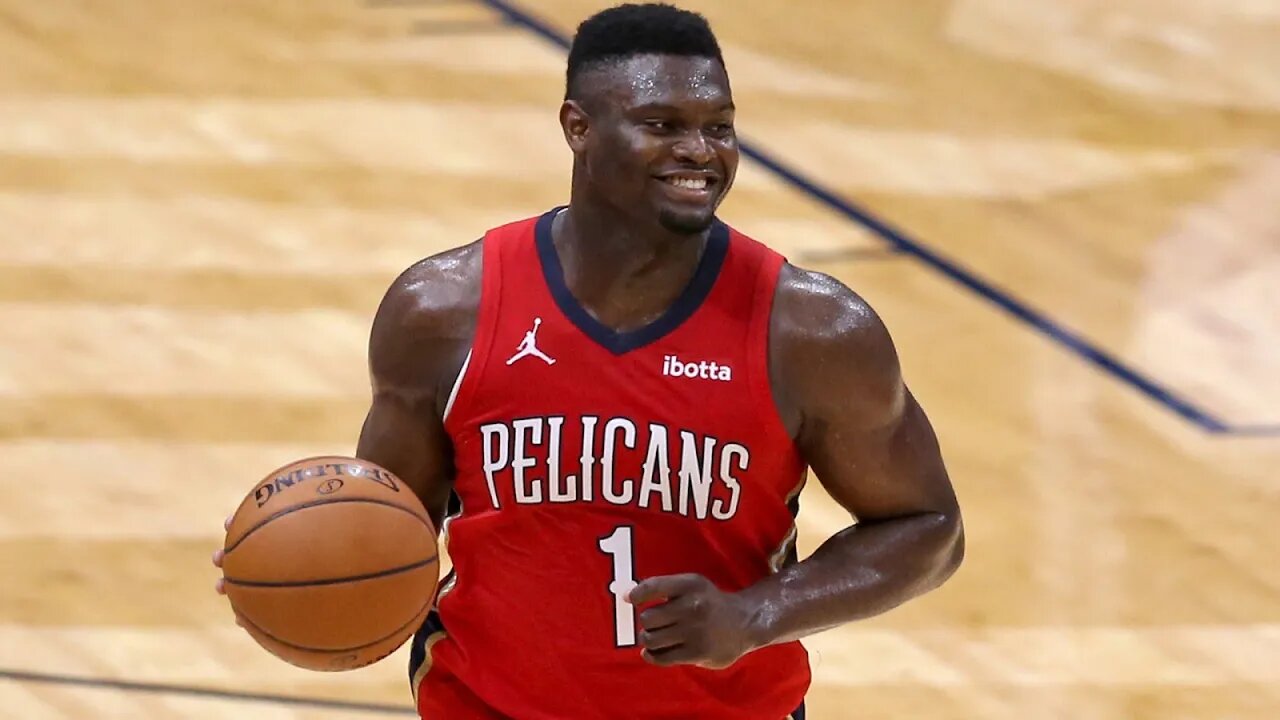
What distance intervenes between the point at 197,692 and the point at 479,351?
281cm

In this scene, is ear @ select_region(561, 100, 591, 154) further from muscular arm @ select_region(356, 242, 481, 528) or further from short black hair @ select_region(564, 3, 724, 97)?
muscular arm @ select_region(356, 242, 481, 528)

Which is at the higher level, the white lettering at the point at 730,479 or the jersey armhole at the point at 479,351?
the jersey armhole at the point at 479,351

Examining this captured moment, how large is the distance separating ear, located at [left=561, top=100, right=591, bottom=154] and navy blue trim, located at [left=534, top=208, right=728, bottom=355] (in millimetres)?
240

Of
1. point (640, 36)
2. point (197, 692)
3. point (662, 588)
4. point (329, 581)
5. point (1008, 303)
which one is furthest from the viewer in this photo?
point (1008, 303)

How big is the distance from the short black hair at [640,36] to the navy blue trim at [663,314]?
35cm

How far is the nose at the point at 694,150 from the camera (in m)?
3.89

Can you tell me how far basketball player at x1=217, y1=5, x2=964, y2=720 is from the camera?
4020mm

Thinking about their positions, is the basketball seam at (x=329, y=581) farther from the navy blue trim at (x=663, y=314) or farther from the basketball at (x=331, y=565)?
the navy blue trim at (x=663, y=314)

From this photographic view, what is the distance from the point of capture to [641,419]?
4039 millimetres

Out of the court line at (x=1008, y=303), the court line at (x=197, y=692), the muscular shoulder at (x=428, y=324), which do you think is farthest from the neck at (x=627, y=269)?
the court line at (x=1008, y=303)

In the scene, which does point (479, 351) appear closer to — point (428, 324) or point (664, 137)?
point (428, 324)

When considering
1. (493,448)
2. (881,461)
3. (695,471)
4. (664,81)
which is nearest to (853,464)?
(881,461)

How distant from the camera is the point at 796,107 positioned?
32.8 ft

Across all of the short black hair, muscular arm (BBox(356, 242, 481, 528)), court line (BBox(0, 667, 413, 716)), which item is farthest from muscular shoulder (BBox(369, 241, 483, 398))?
court line (BBox(0, 667, 413, 716))
